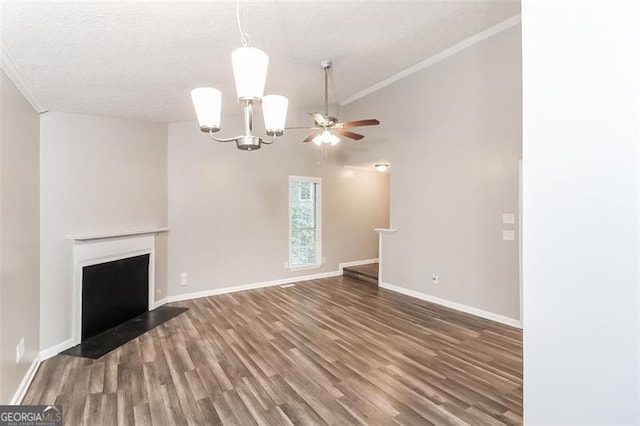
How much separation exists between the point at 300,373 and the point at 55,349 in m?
2.64

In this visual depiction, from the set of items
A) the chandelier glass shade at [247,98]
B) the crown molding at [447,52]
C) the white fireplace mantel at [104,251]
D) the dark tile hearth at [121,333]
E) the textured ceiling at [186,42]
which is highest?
the crown molding at [447,52]

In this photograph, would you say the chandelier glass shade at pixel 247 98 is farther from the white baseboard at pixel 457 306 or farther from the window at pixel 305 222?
the window at pixel 305 222

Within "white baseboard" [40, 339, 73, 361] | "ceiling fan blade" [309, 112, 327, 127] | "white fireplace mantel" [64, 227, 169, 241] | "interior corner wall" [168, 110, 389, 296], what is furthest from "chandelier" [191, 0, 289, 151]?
"interior corner wall" [168, 110, 389, 296]

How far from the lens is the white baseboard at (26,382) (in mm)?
2220

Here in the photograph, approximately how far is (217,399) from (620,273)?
2585 millimetres

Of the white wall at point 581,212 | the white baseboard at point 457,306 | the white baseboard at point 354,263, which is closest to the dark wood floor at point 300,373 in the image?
the white baseboard at point 457,306

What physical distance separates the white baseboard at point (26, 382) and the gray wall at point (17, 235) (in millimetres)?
52

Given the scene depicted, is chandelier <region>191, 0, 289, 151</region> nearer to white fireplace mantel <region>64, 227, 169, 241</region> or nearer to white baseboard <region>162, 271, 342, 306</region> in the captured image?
white fireplace mantel <region>64, 227, 169, 241</region>

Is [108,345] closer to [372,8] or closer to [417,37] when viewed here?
[372,8]

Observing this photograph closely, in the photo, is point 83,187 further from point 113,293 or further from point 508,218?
point 508,218

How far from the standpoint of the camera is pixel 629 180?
2.54 ft

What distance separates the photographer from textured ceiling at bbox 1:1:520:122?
198 cm

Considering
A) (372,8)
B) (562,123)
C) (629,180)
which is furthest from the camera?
(372,8)

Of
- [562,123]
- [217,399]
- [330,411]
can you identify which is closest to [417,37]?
[562,123]
